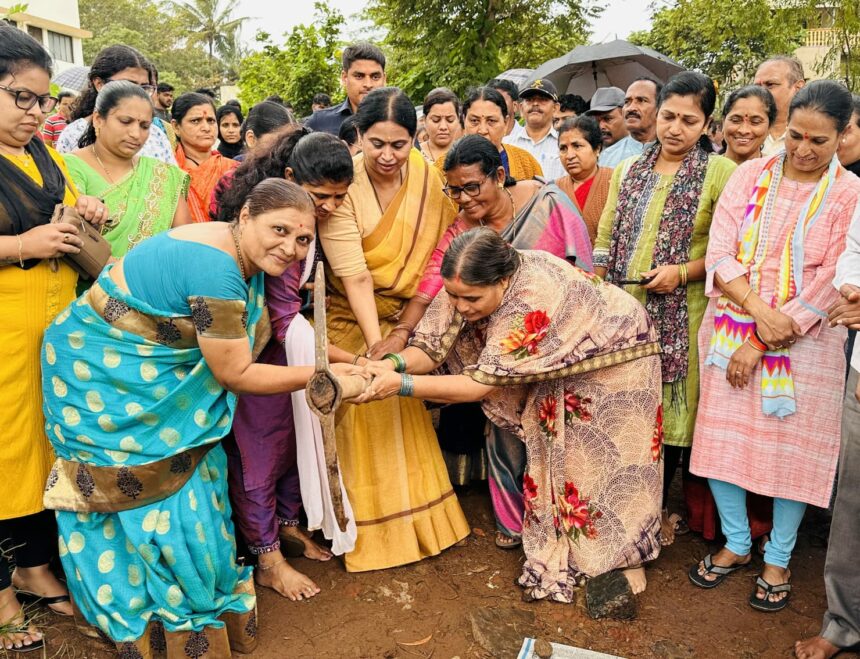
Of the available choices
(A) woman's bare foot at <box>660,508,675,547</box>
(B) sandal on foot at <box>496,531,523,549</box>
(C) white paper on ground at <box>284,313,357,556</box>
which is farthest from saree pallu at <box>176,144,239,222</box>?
(A) woman's bare foot at <box>660,508,675,547</box>

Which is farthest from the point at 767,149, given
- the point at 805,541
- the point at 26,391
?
the point at 26,391

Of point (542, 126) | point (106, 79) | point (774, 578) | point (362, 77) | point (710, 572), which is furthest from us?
point (542, 126)

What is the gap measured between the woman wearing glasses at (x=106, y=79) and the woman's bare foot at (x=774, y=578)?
12.2 ft

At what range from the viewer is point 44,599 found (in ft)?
10.5

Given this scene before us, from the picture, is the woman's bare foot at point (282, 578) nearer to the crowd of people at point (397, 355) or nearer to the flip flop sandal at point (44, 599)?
the crowd of people at point (397, 355)

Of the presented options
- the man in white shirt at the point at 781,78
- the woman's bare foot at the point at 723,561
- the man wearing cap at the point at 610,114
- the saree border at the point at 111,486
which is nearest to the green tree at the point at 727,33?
the man wearing cap at the point at 610,114

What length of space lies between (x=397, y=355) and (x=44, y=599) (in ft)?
6.21

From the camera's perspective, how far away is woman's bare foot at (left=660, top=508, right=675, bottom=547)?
3754mm

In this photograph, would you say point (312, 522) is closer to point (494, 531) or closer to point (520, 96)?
point (494, 531)

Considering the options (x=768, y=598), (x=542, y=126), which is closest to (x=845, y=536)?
(x=768, y=598)

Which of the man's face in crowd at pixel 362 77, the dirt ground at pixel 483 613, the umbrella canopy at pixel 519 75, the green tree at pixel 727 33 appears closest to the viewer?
the dirt ground at pixel 483 613

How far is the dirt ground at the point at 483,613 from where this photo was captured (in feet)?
9.89

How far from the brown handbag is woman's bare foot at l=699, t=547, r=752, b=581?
10.1 feet

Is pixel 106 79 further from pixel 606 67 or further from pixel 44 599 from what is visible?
pixel 606 67
